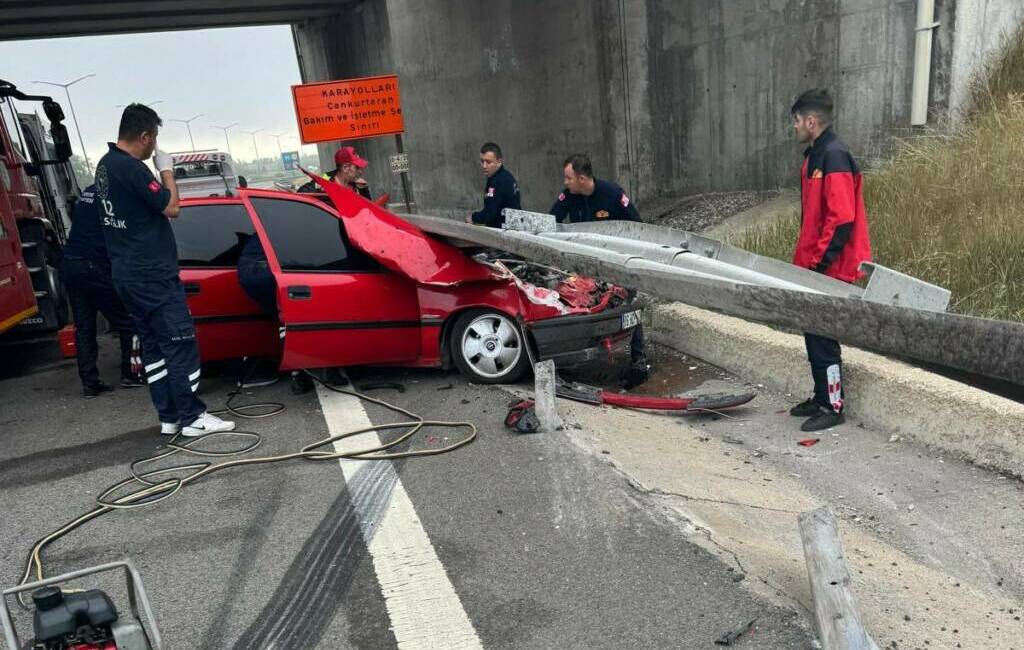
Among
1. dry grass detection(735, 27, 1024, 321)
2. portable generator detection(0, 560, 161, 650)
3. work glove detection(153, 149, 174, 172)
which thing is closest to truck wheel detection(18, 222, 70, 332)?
work glove detection(153, 149, 174, 172)

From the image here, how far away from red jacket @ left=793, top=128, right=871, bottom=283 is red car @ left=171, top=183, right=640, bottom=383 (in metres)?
1.48

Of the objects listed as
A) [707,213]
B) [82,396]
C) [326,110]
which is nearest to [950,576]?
[82,396]

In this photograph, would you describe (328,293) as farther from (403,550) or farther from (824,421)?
(824,421)

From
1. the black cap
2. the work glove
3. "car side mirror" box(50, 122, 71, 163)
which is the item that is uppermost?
"car side mirror" box(50, 122, 71, 163)

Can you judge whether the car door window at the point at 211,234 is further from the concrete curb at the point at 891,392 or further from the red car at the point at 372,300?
the concrete curb at the point at 891,392

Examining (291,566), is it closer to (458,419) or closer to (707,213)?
(458,419)

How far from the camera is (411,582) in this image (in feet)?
9.47

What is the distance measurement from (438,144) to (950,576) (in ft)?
47.9

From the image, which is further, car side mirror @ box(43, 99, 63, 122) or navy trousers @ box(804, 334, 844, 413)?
car side mirror @ box(43, 99, 63, 122)

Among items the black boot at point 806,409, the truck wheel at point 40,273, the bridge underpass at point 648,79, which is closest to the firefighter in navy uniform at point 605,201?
the black boot at point 806,409

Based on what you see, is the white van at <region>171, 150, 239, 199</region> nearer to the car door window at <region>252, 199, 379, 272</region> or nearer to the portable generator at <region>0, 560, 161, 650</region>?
the car door window at <region>252, 199, 379, 272</region>

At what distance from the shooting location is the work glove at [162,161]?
4504mm

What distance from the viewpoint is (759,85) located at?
371 inches

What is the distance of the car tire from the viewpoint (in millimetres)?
5344
